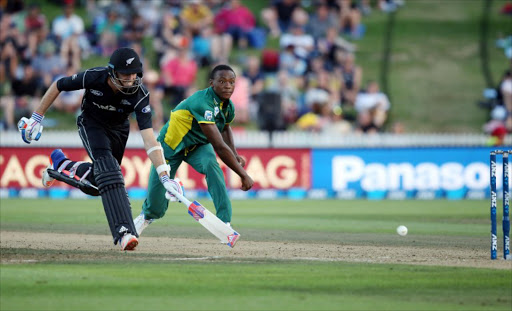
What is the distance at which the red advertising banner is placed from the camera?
22.8m

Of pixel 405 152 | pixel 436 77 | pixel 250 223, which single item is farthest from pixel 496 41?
pixel 250 223

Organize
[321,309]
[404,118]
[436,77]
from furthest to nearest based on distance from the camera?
[436,77] → [404,118] → [321,309]

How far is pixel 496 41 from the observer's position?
3180 cm

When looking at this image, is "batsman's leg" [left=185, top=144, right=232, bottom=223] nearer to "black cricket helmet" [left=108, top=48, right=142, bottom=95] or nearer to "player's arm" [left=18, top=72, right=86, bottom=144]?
"black cricket helmet" [left=108, top=48, right=142, bottom=95]

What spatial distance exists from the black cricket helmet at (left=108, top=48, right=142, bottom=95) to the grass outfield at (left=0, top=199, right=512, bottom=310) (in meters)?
1.81

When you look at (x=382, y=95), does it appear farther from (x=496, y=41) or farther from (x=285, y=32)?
(x=496, y=41)

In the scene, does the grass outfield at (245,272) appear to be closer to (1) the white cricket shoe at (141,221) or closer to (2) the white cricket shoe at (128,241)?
(2) the white cricket shoe at (128,241)

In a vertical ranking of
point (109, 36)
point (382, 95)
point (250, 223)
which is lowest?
point (250, 223)

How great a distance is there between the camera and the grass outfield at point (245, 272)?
7.12m

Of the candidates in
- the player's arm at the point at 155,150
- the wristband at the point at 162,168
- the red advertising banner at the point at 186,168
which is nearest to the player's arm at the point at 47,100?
the player's arm at the point at 155,150

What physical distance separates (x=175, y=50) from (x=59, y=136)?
452 centimetres

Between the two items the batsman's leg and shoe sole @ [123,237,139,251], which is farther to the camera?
the batsman's leg

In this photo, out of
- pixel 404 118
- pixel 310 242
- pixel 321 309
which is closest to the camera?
pixel 321 309

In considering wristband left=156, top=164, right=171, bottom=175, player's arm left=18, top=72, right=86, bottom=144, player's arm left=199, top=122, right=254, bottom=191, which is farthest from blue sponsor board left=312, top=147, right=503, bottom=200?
player's arm left=18, top=72, right=86, bottom=144
